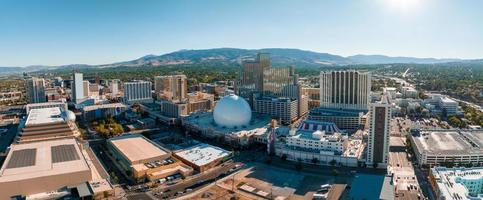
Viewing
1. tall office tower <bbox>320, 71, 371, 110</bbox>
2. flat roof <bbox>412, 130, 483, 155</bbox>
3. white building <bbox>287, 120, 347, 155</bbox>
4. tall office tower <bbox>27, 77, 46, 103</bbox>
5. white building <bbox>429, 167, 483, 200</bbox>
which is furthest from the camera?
tall office tower <bbox>27, 77, 46, 103</bbox>

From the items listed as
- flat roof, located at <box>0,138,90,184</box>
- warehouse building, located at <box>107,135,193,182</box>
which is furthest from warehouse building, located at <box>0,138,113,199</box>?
warehouse building, located at <box>107,135,193,182</box>

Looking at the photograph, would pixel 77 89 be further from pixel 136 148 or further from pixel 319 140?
pixel 319 140

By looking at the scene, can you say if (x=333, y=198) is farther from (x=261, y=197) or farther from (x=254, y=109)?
(x=254, y=109)

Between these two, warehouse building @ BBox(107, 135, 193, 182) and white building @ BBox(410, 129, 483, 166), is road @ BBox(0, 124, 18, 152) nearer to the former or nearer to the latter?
warehouse building @ BBox(107, 135, 193, 182)

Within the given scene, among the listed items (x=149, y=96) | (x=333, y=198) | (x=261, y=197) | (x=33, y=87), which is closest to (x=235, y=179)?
(x=261, y=197)

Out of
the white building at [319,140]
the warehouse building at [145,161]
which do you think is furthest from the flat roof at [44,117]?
the white building at [319,140]

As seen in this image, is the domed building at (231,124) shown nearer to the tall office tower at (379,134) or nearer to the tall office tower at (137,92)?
the tall office tower at (379,134)
